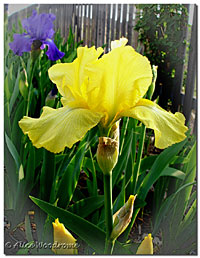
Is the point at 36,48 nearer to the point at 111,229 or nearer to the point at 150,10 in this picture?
the point at 111,229

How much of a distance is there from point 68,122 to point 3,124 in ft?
2.00

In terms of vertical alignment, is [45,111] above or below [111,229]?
above

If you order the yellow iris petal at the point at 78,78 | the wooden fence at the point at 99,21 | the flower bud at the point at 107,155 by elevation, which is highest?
the wooden fence at the point at 99,21

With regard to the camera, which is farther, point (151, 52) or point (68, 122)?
point (151, 52)

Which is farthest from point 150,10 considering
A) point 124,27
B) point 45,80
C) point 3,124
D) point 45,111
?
point 45,111

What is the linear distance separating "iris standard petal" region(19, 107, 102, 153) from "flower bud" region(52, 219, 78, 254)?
0.44 feet

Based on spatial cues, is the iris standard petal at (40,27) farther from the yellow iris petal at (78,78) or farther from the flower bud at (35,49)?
the yellow iris petal at (78,78)

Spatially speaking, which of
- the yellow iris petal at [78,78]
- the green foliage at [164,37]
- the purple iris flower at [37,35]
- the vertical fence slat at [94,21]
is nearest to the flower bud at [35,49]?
the purple iris flower at [37,35]

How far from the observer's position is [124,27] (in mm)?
3068

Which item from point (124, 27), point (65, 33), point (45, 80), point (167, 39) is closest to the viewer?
point (45, 80)

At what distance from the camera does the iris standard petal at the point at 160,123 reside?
49 centimetres

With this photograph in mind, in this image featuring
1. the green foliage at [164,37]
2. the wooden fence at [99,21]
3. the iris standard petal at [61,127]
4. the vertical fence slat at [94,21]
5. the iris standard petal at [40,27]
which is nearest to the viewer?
the iris standard petal at [61,127]

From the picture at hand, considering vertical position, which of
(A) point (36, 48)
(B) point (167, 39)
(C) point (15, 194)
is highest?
(B) point (167, 39)

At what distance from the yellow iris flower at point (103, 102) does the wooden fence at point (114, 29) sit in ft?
3.87
